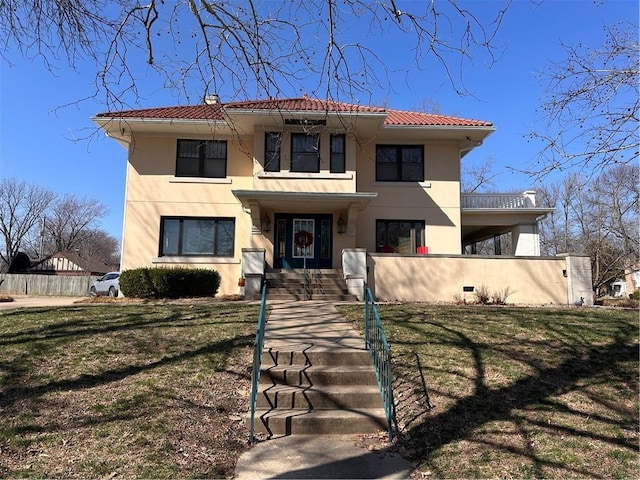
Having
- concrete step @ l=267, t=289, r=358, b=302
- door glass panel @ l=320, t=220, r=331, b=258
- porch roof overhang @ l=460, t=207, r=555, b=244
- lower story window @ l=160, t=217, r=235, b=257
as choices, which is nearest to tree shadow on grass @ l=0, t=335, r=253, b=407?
concrete step @ l=267, t=289, r=358, b=302

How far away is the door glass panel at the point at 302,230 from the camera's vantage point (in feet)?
51.8

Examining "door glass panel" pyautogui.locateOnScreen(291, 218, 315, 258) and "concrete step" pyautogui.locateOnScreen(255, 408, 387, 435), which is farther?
"door glass panel" pyautogui.locateOnScreen(291, 218, 315, 258)

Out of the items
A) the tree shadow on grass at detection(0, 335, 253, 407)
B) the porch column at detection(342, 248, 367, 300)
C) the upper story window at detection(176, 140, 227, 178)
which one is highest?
the upper story window at detection(176, 140, 227, 178)

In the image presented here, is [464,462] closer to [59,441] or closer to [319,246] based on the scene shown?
[59,441]

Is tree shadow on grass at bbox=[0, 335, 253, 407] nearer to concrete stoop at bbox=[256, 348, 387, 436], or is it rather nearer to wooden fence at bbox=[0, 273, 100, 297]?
concrete stoop at bbox=[256, 348, 387, 436]

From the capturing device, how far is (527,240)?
17.5 metres

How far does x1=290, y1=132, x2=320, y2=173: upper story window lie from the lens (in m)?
15.3

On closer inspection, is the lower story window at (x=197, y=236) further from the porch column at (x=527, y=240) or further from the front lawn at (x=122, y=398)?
the porch column at (x=527, y=240)

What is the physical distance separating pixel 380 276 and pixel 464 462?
30.0ft

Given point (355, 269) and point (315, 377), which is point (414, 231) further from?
point (315, 377)

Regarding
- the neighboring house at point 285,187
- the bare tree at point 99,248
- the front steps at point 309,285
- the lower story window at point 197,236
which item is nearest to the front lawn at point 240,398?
the front steps at point 309,285

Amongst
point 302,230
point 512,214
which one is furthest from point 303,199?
point 512,214

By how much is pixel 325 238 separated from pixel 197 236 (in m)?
4.78

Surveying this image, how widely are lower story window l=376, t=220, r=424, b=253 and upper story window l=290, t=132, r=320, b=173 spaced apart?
3286 millimetres
